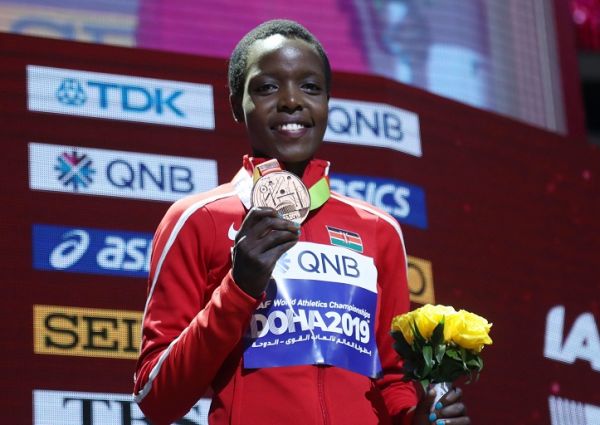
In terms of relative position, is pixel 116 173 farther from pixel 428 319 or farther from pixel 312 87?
pixel 428 319

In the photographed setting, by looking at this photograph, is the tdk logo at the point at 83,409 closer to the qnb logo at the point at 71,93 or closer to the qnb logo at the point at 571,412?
the qnb logo at the point at 71,93

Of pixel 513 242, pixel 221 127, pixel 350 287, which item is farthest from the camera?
pixel 513 242

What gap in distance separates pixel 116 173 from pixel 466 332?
176cm

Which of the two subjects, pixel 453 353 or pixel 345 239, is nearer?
pixel 453 353

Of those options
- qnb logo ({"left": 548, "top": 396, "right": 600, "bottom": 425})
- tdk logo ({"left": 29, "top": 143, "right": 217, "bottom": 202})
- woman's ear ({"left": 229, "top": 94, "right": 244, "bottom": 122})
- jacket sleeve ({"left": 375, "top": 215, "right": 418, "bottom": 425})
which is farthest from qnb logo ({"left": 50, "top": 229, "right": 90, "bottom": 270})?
qnb logo ({"left": 548, "top": 396, "right": 600, "bottom": 425})

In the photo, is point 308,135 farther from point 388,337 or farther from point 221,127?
point 221,127

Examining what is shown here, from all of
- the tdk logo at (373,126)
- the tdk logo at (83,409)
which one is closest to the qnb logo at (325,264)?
the tdk logo at (83,409)

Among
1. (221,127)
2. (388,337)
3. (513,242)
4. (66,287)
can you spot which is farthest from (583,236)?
(388,337)

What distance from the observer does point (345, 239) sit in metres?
2.47

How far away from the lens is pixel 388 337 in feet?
8.15

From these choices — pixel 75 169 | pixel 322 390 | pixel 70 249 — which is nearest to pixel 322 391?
pixel 322 390

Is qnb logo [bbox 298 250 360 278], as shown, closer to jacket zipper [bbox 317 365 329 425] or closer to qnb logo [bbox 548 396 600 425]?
jacket zipper [bbox 317 365 329 425]

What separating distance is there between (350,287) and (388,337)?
0.46 feet

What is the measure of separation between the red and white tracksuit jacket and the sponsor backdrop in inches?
46.9
